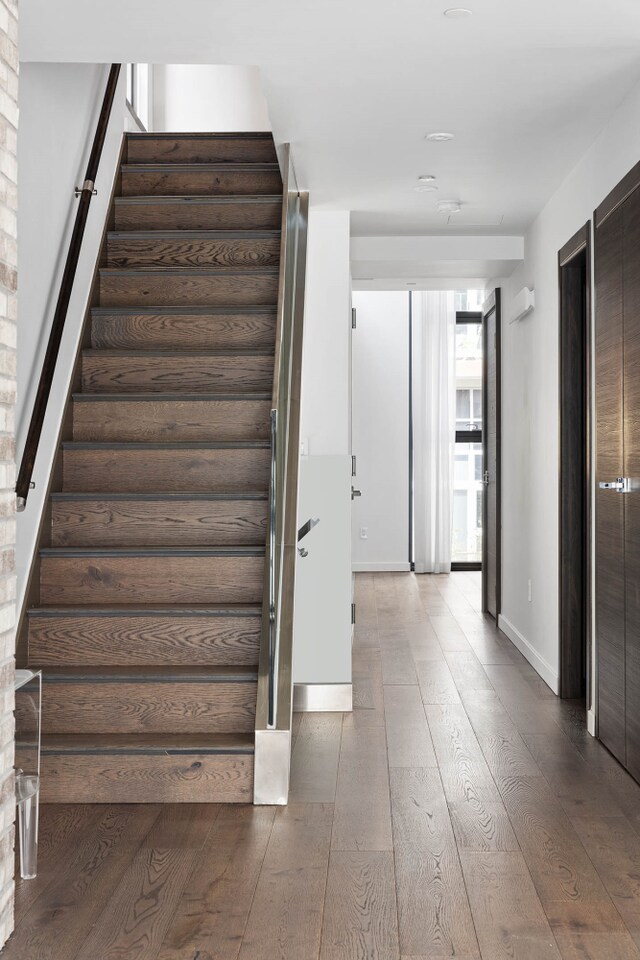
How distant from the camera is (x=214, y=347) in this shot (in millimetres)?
4609

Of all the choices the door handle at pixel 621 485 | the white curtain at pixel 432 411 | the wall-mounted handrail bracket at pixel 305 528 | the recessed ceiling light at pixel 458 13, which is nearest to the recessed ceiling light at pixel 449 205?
the wall-mounted handrail bracket at pixel 305 528

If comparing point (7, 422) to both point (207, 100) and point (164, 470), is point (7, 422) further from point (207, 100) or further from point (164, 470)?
point (207, 100)

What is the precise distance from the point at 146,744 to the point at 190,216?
299 cm

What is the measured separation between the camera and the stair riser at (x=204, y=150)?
5.50 metres

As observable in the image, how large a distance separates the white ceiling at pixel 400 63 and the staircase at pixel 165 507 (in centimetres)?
85

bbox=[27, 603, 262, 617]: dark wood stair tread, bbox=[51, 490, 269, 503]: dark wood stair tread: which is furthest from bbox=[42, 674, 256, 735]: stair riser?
bbox=[51, 490, 269, 503]: dark wood stair tread

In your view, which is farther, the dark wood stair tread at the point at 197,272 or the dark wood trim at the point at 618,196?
the dark wood stair tread at the point at 197,272

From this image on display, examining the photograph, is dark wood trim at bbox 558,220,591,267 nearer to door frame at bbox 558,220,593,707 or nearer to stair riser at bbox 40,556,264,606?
door frame at bbox 558,220,593,707

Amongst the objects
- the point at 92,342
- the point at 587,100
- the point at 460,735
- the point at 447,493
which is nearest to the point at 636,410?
the point at 587,100

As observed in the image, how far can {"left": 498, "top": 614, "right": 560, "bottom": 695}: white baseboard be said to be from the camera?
15.8 ft

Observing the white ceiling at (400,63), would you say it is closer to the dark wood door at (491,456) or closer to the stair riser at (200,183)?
the stair riser at (200,183)

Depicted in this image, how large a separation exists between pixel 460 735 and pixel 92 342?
2.49m

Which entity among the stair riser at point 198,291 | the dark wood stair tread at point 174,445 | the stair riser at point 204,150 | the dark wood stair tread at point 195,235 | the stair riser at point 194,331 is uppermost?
the stair riser at point 204,150

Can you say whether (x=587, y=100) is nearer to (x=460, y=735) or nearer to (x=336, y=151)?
(x=336, y=151)
